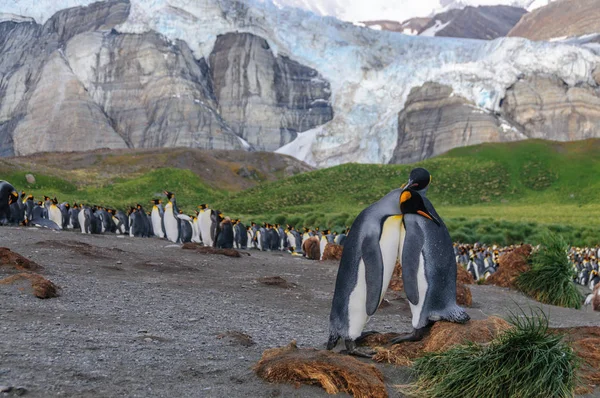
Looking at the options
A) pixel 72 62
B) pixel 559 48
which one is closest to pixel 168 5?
pixel 72 62

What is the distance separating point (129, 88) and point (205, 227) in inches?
2822

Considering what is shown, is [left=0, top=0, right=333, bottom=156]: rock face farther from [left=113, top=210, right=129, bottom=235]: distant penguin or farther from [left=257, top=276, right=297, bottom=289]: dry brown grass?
[left=257, top=276, right=297, bottom=289]: dry brown grass

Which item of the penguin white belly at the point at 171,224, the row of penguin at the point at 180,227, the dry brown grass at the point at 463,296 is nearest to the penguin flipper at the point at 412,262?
the dry brown grass at the point at 463,296

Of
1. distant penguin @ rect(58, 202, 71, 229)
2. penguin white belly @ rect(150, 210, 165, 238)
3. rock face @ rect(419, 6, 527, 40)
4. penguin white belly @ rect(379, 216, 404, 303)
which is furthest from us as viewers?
rock face @ rect(419, 6, 527, 40)

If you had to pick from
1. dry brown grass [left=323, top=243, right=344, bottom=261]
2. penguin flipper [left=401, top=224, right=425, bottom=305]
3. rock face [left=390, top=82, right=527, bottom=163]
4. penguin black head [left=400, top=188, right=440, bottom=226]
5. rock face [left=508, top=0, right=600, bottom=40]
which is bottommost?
dry brown grass [left=323, top=243, right=344, bottom=261]

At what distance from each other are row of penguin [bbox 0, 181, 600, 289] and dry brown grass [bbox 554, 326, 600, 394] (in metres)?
10.6

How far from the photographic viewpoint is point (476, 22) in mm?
174625

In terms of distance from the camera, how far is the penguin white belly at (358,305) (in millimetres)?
4922

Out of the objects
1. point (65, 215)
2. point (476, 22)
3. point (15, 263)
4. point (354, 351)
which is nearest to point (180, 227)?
point (65, 215)

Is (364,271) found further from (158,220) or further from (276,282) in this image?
(158,220)

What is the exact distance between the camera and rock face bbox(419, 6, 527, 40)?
564ft

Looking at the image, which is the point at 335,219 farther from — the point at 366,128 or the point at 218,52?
the point at 218,52

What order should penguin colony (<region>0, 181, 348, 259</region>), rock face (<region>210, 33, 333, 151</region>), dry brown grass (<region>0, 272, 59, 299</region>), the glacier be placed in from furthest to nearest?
rock face (<region>210, 33, 333, 151</region>)
the glacier
penguin colony (<region>0, 181, 348, 259</region>)
dry brown grass (<region>0, 272, 59, 299</region>)

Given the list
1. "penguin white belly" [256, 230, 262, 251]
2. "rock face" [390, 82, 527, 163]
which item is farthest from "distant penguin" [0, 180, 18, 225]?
"rock face" [390, 82, 527, 163]
